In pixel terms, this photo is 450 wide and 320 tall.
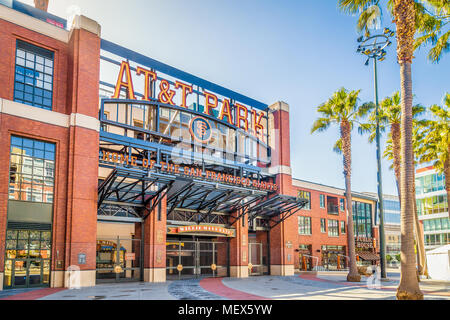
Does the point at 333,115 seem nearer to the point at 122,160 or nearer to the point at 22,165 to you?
the point at 122,160

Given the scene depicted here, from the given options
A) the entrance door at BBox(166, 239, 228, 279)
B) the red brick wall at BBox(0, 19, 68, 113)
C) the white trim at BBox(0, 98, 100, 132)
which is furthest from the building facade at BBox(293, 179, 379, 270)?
the red brick wall at BBox(0, 19, 68, 113)

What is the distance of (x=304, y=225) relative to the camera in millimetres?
51438

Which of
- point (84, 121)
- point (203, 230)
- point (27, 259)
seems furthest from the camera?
point (203, 230)

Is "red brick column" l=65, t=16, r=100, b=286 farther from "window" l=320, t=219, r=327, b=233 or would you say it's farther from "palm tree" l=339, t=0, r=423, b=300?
"window" l=320, t=219, r=327, b=233

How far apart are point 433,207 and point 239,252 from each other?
128 ft

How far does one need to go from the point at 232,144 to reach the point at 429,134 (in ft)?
60.6

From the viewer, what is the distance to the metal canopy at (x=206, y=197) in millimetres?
28953

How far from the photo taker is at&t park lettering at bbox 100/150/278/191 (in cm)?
2741

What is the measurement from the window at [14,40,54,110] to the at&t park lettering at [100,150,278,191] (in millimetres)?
5252

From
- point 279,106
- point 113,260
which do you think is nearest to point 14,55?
point 113,260

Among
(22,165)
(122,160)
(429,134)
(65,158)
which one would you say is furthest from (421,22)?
(22,165)

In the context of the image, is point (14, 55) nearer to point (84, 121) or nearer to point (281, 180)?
point (84, 121)

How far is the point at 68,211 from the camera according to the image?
81.7 feet

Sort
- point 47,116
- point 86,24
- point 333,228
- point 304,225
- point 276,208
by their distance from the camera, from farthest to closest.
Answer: point 333,228
point 304,225
point 276,208
point 86,24
point 47,116
